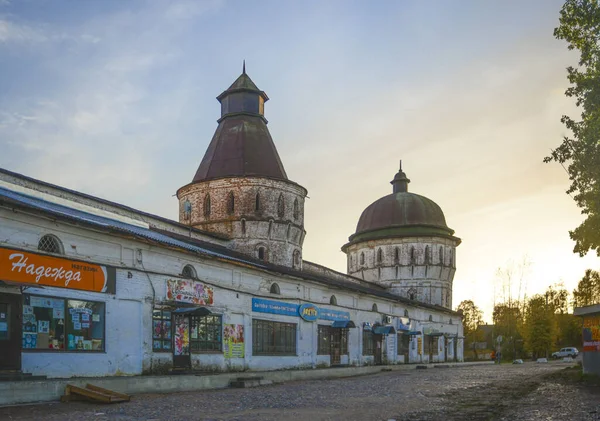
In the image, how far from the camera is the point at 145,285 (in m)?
21.5

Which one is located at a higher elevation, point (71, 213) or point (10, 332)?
point (71, 213)

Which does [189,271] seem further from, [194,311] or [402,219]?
[402,219]

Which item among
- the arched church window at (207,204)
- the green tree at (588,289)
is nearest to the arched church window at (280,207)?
the arched church window at (207,204)

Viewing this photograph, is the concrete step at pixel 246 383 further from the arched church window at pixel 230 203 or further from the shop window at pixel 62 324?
the arched church window at pixel 230 203

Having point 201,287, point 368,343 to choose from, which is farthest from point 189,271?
point 368,343

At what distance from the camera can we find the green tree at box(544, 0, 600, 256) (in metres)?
18.8

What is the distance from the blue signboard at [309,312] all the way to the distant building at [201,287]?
0.06 metres

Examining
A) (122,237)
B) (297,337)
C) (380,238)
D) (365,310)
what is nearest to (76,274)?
(122,237)

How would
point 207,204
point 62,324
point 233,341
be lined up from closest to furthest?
1. point 62,324
2. point 233,341
3. point 207,204

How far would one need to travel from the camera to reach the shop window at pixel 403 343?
4478 cm

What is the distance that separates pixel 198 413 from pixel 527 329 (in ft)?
191

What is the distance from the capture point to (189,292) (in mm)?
23625

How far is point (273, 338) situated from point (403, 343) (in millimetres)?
18843

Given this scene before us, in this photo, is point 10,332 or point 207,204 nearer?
point 10,332
